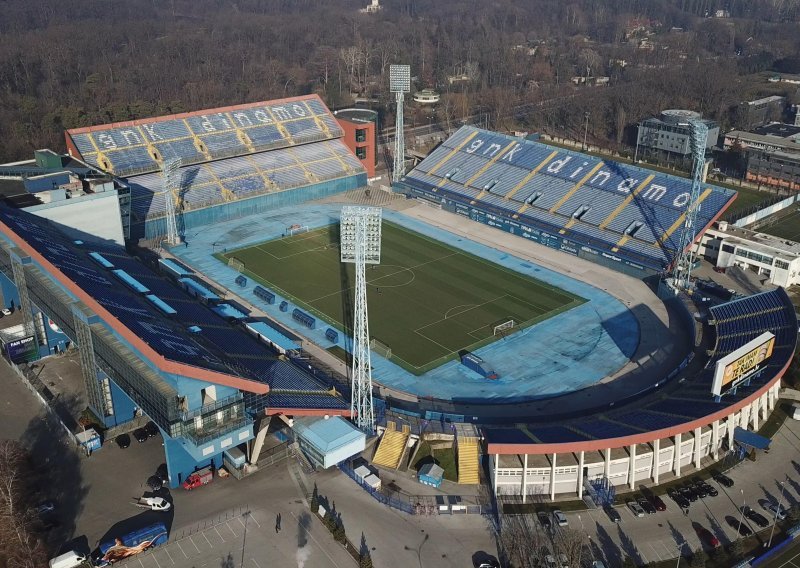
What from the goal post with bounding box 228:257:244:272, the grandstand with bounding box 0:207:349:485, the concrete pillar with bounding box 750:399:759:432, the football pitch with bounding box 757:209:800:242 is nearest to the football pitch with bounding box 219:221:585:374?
the goal post with bounding box 228:257:244:272

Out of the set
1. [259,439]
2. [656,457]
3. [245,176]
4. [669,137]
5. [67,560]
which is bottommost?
[67,560]

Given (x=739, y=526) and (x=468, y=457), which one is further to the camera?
(x=468, y=457)

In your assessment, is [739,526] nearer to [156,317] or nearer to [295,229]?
[156,317]

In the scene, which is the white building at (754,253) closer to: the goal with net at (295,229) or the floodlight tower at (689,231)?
the floodlight tower at (689,231)

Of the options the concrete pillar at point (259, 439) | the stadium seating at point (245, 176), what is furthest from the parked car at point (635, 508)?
the stadium seating at point (245, 176)

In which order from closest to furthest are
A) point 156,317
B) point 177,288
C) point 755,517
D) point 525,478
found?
point 755,517 < point 525,478 < point 156,317 < point 177,288

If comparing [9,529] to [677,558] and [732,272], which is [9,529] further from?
[732,272]

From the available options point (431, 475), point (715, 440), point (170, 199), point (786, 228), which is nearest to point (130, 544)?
point (431, 475)

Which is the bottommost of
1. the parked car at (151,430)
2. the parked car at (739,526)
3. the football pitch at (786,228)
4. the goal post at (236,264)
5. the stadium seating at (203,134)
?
the parked car at (739,526)
